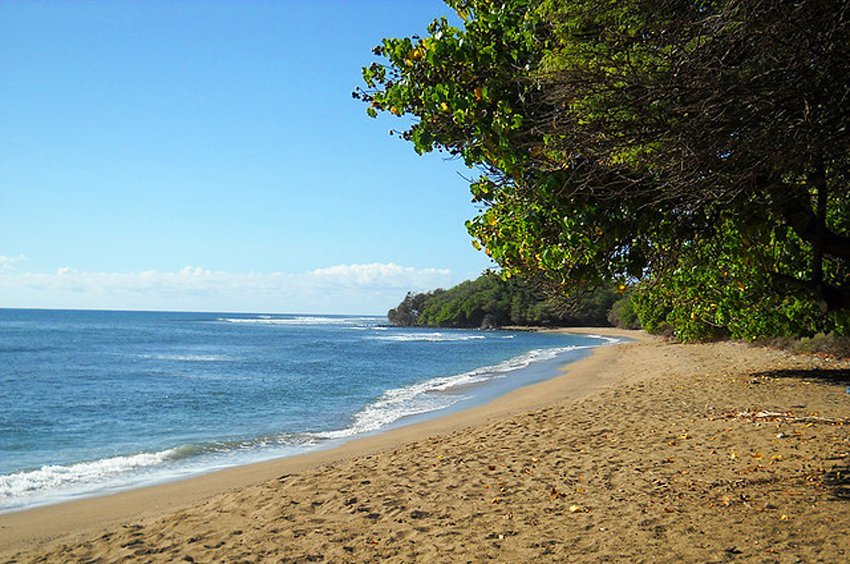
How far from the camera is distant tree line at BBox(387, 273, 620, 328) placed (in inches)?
4392

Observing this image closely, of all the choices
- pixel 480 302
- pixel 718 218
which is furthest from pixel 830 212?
pixel 480 302

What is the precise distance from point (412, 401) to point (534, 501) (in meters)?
15.1

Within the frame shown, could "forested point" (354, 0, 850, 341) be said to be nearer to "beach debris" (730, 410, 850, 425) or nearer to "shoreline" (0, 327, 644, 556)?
"beach debris" (730, 410, 850, 425)

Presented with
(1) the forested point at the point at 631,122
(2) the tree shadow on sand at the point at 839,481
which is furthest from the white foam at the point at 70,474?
(2) the tree shadow on sand at the point at 839,481

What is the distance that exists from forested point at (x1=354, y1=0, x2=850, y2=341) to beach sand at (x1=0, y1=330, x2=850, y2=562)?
2199 mm

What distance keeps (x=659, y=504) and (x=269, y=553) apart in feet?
12.3

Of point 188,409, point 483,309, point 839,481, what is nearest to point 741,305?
point 839,481

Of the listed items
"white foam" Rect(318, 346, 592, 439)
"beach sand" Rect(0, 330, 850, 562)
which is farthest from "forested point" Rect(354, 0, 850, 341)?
"white foam" Rect(318, 346, 592, 439)

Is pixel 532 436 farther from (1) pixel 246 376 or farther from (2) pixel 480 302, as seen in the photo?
(2) pixel 480 302

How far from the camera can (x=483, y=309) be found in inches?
4961

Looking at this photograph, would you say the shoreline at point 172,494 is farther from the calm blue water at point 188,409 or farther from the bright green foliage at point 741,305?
the bright green foliage at point 741,305

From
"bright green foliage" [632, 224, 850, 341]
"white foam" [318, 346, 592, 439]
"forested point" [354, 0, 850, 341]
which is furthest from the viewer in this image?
"white foam" [318, 346, 592, 439]

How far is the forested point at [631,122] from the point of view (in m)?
4.34

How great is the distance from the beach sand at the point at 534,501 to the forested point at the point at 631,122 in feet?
7.22
